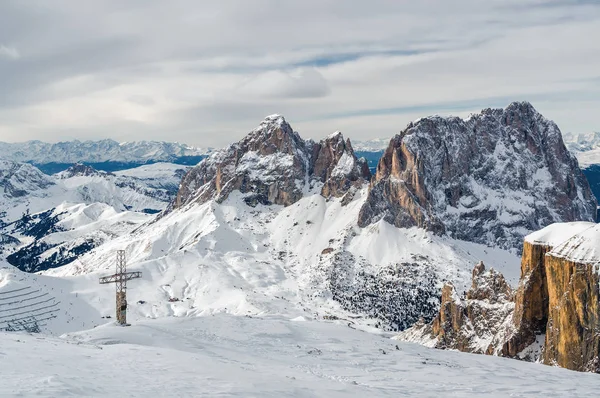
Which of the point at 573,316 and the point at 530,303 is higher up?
the point at 573,316

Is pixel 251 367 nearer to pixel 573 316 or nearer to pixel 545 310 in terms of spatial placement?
pixel 573 316

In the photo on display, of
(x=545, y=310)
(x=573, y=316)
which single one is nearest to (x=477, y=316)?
(x=545, y=310)

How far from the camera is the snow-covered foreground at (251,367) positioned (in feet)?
103

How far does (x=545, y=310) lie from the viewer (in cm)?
8388

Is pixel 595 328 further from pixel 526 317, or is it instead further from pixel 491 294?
pixel 491 294

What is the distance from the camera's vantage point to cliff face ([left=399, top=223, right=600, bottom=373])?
217 feet

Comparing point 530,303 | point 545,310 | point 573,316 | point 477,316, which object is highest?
point 573,316

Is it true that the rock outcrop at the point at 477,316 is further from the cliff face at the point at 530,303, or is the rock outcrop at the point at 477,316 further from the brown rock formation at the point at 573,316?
the brown rock formation at the point at 573,316

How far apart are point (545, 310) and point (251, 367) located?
2437 inches

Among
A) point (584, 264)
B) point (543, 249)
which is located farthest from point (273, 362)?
point (543, 249)

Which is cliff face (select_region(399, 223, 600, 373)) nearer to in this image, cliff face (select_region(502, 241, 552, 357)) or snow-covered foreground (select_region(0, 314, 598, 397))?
cliff face (select_region(502, 241, 552, 357))

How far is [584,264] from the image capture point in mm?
66188

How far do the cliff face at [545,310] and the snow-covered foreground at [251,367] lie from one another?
18.2m

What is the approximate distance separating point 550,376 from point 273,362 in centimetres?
2708
